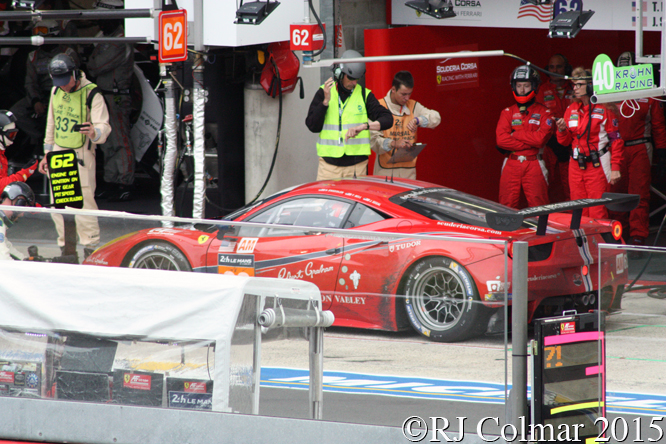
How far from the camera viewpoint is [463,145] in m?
12.6

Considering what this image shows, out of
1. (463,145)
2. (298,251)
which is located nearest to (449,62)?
(463,145)

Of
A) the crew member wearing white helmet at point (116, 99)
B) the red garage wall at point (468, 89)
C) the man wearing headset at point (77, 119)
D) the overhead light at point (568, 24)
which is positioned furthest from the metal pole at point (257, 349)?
the crew member wearing white helmet at point (116, 99)

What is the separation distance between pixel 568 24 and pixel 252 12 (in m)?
3.18

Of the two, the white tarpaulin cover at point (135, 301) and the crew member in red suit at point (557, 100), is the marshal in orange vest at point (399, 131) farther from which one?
the white tarpaulin cover at point (135, 301)

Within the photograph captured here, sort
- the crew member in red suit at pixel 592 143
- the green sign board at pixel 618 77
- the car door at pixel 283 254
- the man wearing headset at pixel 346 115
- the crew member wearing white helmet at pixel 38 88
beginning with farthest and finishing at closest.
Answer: the crew member wearing white helmet at pixel 38 88, the crew member in red suit at pixel 592 143, the man wearing headset at pixel 346 115, the green sign board at pixel 618 77, the car door at pixel 283 254

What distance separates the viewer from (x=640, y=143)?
1093 centimetres

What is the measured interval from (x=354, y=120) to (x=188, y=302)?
19.0ft

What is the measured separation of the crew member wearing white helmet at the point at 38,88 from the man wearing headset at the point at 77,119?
361 centimetres

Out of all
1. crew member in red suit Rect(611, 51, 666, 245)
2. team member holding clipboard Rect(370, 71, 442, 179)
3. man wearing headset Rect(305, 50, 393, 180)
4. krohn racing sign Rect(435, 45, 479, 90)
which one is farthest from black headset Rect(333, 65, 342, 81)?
crew member in red suit Rect(611, 51, 666, 245)

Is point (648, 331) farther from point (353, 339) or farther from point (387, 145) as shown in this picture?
point (387, 145)

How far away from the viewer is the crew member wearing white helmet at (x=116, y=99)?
1345 centimetres

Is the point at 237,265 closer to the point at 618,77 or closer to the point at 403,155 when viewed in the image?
the point at 618,77

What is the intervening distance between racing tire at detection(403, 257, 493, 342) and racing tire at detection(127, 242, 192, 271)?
117 centimetres

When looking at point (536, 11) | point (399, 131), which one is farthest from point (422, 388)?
point (536, 11)
